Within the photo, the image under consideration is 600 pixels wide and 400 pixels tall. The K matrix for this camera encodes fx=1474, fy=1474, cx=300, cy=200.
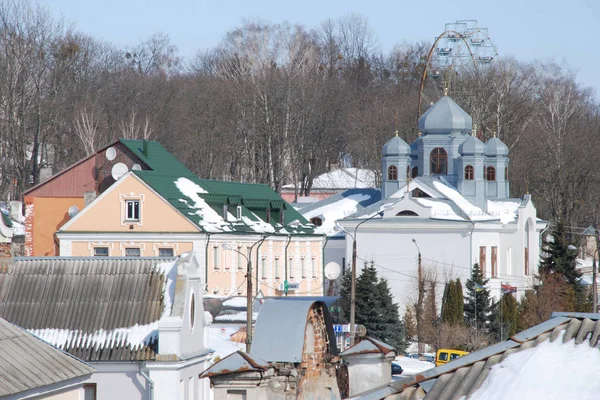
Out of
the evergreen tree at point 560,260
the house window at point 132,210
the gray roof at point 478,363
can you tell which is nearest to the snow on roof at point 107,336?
the gray roof at point 478,363

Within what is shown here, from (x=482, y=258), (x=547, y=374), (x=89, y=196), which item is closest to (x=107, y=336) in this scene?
(x=547, y=374)

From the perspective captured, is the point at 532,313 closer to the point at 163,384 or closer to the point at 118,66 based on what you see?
the point at 163,384

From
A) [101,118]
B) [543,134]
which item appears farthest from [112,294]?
[543,134]

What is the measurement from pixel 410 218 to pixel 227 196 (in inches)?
423

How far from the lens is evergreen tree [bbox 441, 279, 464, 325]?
50688 mm

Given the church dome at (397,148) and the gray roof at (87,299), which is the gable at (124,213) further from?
the gray roof at (87,299)

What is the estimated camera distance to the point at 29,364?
1786cm

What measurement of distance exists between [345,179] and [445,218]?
2498cm

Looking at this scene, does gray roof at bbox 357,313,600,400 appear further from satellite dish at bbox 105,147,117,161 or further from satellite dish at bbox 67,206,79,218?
satellite dish at bbox 105,147,117,161

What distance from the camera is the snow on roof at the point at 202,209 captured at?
4884cm

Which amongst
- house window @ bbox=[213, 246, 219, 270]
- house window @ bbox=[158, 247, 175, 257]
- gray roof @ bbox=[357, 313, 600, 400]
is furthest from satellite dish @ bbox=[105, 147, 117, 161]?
gray roof @ bbox=[357, 313, 600, 400]

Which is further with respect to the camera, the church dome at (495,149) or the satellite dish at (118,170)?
the church dome at (495,149)

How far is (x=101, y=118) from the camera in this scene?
255ft

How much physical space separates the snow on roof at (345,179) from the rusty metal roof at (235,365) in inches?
2779
